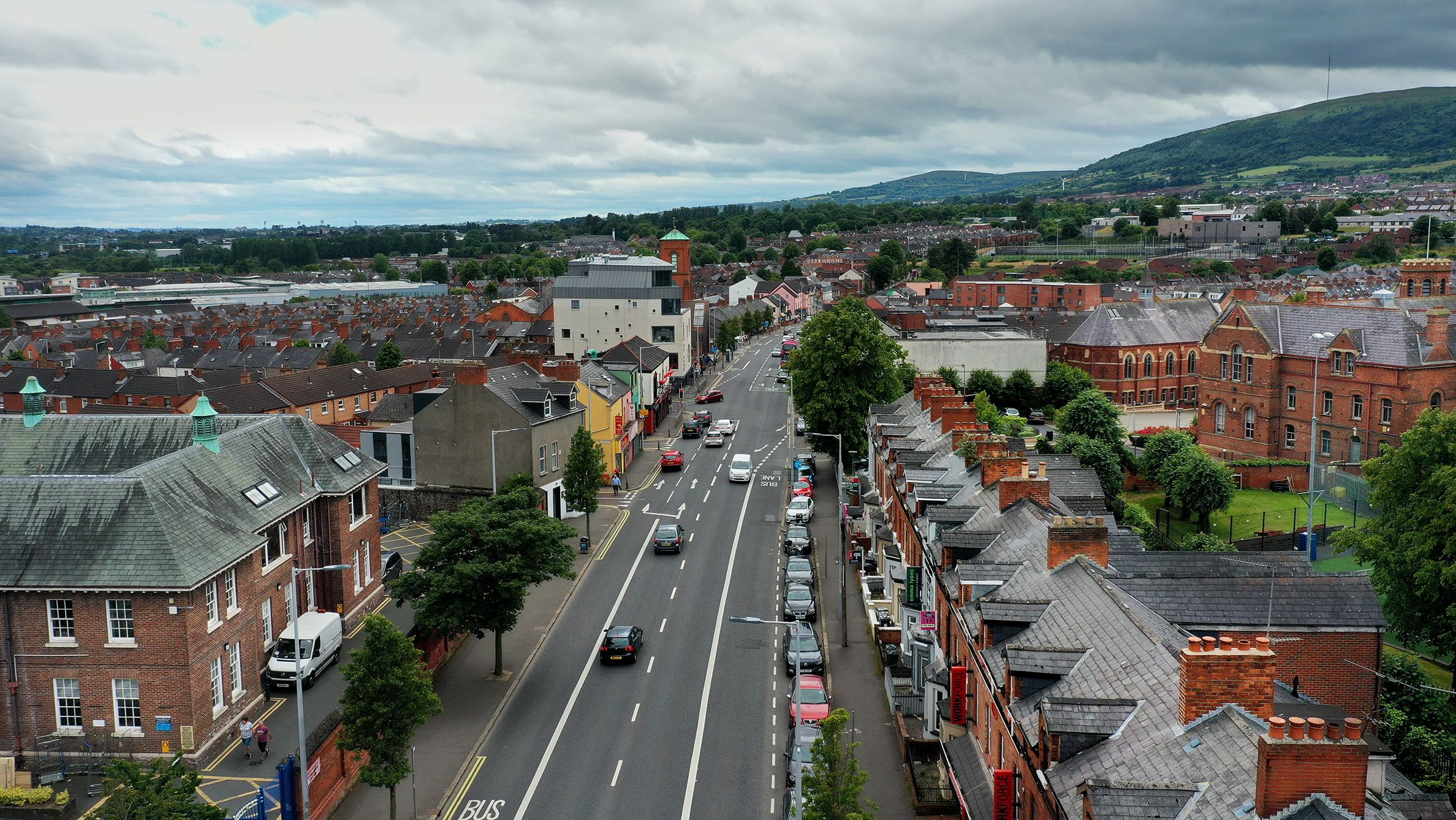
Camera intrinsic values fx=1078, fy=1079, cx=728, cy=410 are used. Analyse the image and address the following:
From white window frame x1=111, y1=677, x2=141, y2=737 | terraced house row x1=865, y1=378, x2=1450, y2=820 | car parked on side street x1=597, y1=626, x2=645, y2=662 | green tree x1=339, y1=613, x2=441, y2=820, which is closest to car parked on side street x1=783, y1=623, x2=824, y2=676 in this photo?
terraced house row x1=865, y1=378, x2=1450, y2=820

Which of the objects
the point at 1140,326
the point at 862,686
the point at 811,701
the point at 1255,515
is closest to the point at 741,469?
the point at 1255,515

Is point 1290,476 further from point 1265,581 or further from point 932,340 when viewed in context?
point 1265,581

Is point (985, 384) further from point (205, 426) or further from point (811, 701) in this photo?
point (205, 426)

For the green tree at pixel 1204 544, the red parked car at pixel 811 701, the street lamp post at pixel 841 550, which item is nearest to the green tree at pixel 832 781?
the red parked car at pixel 811 701

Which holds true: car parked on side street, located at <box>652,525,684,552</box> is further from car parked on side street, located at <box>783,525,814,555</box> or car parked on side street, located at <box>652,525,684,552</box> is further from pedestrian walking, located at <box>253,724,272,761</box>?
pedestrian walking, located at <box>253,724,272,761</box>

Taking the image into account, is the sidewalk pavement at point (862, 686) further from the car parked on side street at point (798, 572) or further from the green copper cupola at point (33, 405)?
the green copper cupola at point (33, 405)

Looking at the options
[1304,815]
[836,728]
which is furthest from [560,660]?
[1304,815]

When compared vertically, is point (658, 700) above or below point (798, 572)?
below
